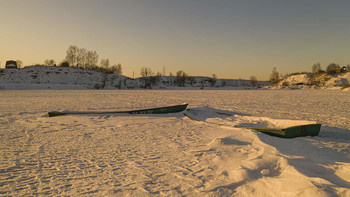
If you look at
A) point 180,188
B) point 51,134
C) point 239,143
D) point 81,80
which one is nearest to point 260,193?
point 180,188

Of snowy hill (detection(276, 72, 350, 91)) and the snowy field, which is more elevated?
snowy hill (detection(276, 72, 350, 91))

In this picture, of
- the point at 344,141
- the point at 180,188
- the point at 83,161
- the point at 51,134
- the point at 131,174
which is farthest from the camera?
the point at 51,134

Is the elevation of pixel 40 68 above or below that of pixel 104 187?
above

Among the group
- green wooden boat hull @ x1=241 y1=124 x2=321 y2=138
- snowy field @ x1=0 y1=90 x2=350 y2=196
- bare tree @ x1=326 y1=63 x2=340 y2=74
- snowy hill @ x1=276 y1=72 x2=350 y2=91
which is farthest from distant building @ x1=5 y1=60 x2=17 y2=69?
bare tree @ x1=326 y1=63 x2=340 y2=74

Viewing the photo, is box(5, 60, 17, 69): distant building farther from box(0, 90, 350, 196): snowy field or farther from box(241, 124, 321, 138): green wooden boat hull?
box(241, 124, 321, 138): green wooden boat hull

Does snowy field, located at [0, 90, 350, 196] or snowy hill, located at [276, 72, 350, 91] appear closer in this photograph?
snowy field, located at [0, 90, 350, 196]

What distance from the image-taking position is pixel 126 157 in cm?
440

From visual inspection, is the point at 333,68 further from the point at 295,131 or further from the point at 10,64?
the point at 10,64

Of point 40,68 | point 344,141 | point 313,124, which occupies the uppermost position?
point 40,68

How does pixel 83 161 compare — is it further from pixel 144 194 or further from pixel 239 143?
pixel 239 143

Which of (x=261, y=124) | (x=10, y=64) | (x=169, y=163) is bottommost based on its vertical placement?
(x=169, y=163)

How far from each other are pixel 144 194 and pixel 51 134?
5.55m

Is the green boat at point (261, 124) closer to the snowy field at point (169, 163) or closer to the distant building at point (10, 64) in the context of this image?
the snowy field at point (169, 163)

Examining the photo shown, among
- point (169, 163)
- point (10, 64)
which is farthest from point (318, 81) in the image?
point (10, 64)
